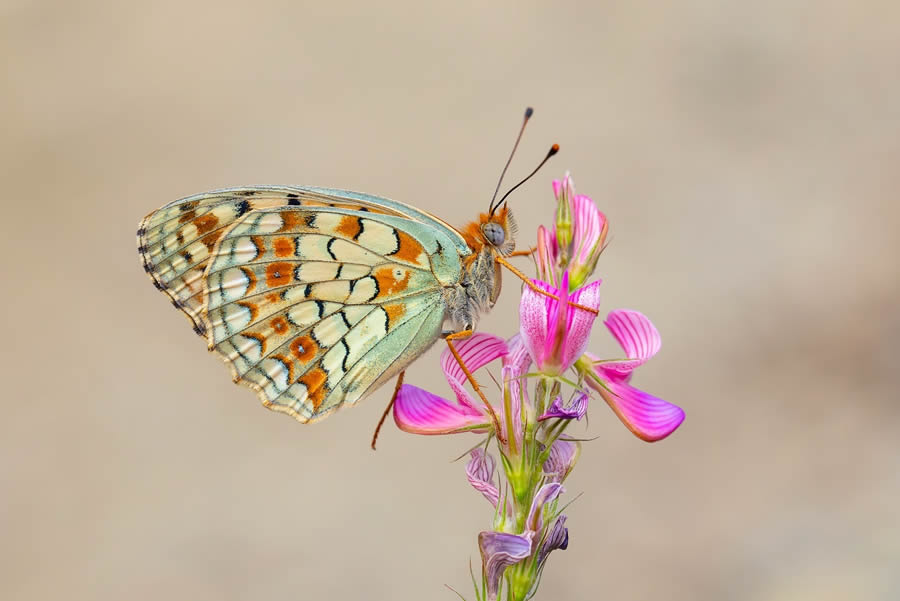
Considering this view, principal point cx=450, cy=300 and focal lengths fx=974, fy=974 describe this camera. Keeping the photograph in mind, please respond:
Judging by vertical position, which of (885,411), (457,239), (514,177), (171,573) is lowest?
(171,573)

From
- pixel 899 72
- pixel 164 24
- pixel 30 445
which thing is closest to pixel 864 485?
pixel 899 72

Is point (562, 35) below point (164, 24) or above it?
above

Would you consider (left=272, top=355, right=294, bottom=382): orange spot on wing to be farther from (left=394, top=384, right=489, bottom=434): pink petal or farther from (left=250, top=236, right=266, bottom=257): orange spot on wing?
(left=394, top=384, right=489, bottom=434): pink petal

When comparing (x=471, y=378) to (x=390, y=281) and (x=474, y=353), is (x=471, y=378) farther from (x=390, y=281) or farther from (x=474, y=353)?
(x=390, y=281)

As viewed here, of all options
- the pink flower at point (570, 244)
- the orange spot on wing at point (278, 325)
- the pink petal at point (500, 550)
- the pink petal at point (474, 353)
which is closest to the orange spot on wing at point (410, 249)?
the orange spot on wing at point (278, 325)

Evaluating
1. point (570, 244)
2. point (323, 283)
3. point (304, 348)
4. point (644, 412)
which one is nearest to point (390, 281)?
point (323, 283)

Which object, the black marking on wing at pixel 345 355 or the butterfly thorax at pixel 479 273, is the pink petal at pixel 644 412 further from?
the black marking on wing at pixel 345 355

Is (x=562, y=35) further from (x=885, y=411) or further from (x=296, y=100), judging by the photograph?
(x=885, y=411)
